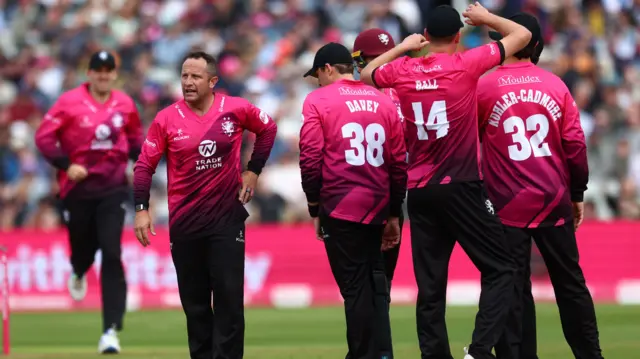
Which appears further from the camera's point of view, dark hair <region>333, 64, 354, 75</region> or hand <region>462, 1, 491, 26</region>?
dark hair <region>333, 64, 354, 75</region>

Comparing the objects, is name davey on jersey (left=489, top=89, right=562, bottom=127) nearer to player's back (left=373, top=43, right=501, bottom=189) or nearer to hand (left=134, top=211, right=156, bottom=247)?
player's back (left=373, top=43, right=501, bottom=189)

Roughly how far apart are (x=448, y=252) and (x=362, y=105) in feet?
4.68

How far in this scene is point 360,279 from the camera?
1081 cm

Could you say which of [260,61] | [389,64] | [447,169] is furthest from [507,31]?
[260,61]

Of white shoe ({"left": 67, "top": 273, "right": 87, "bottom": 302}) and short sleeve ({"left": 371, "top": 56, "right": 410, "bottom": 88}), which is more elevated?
short sleeve ({"left": 371, "top": 56, "right": 410, "bottom": 88})

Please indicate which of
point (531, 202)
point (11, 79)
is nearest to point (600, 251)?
point (531, 202)

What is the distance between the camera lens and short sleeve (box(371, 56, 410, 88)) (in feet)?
35.9

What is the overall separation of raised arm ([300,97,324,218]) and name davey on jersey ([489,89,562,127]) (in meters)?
1.52

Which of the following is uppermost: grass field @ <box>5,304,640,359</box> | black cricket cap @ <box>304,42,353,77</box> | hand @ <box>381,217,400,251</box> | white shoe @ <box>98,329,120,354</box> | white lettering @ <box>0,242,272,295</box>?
black cricket cap @ <box>304,42,353,77</box>

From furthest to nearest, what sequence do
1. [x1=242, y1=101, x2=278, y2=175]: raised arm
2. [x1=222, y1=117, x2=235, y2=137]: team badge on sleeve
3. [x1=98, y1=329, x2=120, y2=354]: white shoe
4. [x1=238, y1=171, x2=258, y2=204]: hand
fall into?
1. [x1=98, y1=329, x2=120, y2=354]: white shoe
2. [x1=242, y1=101, x2=278, y2=175]: raised arm
3. [x1=238, y1=171, x2=258, y2=204]: hand
4. [x1=222, y1=117, x2=235, y2=137]: team badge on sleeve

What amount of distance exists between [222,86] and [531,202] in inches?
599

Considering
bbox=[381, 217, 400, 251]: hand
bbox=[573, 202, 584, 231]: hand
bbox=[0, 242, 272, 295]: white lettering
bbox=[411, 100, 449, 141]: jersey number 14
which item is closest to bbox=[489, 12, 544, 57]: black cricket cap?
bbox=[411, 100, 449, 141]: jersey number 14

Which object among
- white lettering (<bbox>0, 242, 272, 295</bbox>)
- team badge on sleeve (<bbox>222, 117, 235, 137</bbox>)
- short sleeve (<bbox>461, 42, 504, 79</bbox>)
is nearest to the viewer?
short sleeve (<bbox>461, 42, 504, 79</bbox>)

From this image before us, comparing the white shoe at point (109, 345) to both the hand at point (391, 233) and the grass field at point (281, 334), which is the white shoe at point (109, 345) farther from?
the hand at point (391, 233)
